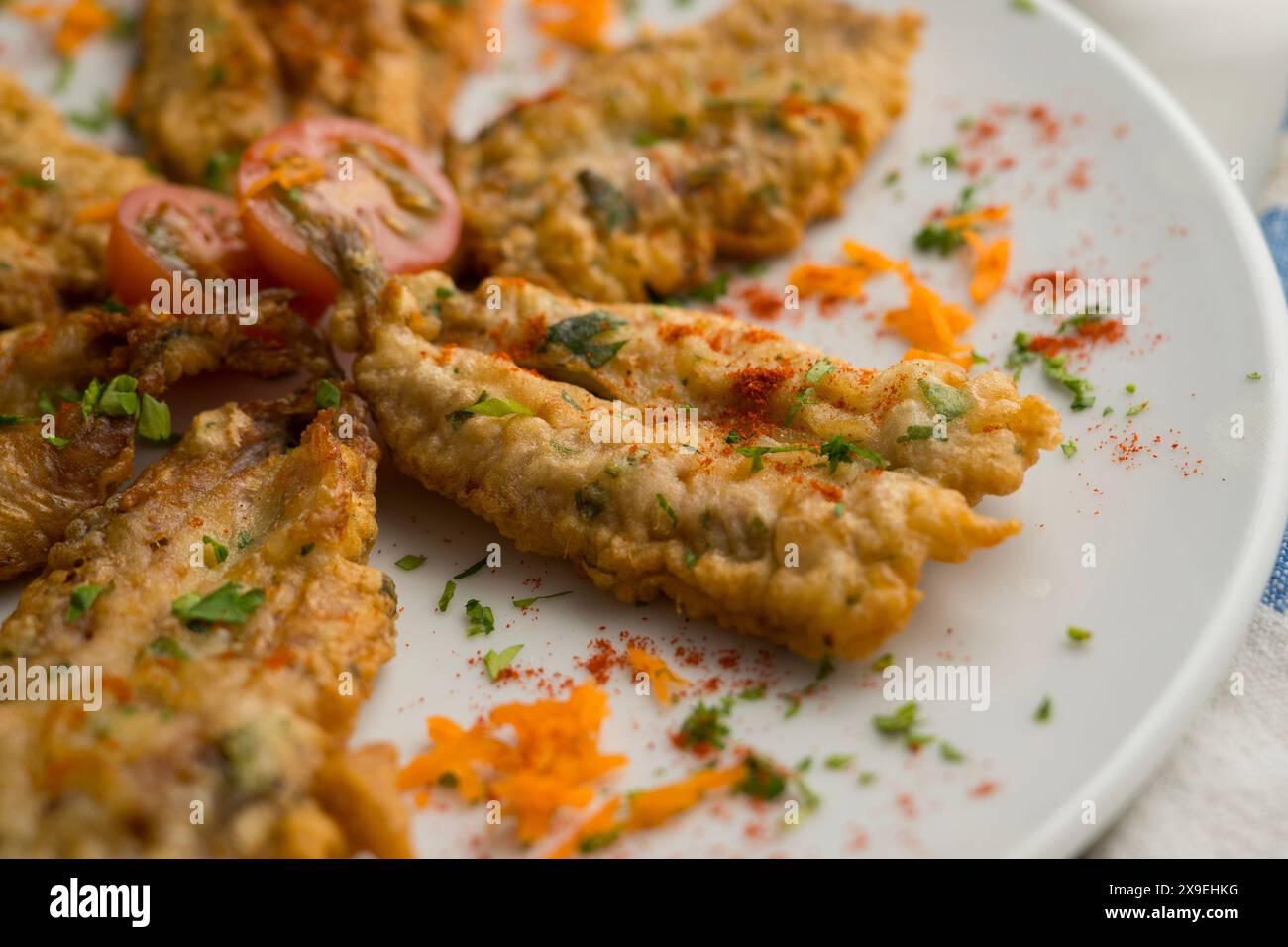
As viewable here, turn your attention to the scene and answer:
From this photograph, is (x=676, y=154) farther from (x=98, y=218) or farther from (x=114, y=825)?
(x=114, y=825)

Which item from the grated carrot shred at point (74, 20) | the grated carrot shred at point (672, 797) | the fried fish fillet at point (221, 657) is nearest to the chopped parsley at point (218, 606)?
the fried fish fillet at point (221, 657)

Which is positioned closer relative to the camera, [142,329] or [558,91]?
[142,329]

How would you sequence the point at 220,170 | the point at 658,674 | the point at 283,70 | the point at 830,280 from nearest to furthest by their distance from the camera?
the point at 658,674
the point at 830,280
the point at 220,170
the point at 283,70

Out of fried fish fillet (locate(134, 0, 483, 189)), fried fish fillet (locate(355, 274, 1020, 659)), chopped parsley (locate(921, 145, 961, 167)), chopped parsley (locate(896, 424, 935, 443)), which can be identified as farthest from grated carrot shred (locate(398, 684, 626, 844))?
chopped parsley (locate(921, 145, 961, 167))

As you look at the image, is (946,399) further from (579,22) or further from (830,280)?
(579,22)

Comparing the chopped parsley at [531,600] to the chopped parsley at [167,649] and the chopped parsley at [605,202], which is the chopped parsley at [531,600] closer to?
the chopped parsley at [167,649]

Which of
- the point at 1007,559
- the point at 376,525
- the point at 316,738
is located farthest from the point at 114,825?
the point at 1007,559

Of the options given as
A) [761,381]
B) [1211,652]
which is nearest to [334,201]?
[761,381]
